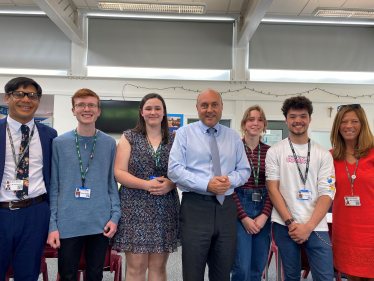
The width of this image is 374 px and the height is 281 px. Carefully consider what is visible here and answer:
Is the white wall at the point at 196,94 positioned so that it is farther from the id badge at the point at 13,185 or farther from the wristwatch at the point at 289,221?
the id badge at the point at 13,185

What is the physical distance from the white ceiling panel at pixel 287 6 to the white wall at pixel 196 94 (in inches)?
57.5

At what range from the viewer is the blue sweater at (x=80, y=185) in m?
1.81

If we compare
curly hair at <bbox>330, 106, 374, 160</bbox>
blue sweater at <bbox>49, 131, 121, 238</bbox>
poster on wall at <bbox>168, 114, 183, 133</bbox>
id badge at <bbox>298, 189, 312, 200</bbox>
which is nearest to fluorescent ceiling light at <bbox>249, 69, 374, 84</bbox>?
poster on wall at <bbox>168, 114, 183, 133</bbox>

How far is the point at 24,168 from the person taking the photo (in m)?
1.78

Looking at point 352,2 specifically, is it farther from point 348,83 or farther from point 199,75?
point 199,75

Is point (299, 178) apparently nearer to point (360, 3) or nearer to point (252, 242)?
point (252, 242)

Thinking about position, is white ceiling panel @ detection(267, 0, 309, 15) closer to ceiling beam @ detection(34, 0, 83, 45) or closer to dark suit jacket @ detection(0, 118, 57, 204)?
ceiling beam @ detection(34, 0, 83, 45)

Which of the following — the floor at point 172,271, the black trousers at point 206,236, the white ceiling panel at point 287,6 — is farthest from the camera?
the white ceiling panel at point 287,6

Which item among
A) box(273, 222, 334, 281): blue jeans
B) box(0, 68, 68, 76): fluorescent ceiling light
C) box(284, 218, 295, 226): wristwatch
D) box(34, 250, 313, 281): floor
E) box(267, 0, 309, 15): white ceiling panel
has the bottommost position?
box(34, 250, 313, 281): floor

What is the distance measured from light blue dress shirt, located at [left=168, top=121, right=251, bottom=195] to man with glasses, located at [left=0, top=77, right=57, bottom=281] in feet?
2.87

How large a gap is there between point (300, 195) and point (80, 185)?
1.56 metres

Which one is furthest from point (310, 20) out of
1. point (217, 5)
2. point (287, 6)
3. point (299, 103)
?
point (299, 103)

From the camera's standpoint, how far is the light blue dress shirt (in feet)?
5.97

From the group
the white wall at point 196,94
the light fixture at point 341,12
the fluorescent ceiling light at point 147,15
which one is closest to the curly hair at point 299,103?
the light fixture at point 341,12
